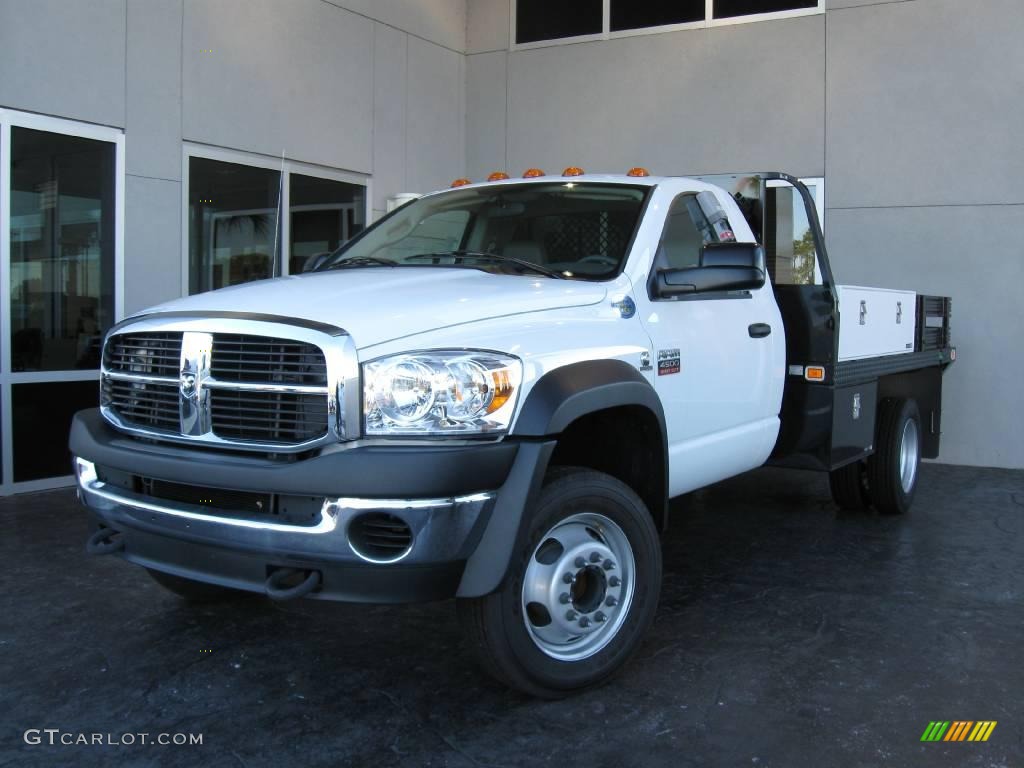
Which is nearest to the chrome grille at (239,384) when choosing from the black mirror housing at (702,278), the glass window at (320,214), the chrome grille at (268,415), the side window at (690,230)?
the chrome grille at (268,415)

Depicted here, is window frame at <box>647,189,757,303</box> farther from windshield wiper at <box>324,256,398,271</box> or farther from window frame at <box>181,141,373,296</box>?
window frame at <box>181,141,373,296</box>

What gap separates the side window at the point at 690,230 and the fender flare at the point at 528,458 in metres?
1.03

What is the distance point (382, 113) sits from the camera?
32.2 feet

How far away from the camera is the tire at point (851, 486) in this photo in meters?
6.41

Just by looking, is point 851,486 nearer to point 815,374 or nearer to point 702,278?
point 815,374

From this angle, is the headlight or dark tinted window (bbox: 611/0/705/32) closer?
the headlight

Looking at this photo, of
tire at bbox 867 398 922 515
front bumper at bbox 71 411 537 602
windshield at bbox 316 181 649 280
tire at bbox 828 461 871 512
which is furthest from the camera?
tire at bbox 828 461 871 512

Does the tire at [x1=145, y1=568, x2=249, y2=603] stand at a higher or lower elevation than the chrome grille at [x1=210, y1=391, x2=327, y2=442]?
lower

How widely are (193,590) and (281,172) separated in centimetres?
531

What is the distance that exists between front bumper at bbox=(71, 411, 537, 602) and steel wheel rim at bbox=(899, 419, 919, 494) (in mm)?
4320

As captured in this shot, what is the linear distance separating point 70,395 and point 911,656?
606 cm

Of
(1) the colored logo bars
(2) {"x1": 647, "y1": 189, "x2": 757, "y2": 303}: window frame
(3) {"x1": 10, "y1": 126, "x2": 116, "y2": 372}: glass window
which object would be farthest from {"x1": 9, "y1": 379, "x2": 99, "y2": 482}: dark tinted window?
(1) the colored logo bars

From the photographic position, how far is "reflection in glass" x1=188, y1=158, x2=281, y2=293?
8102 mm

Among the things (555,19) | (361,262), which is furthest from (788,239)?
(555,19)
